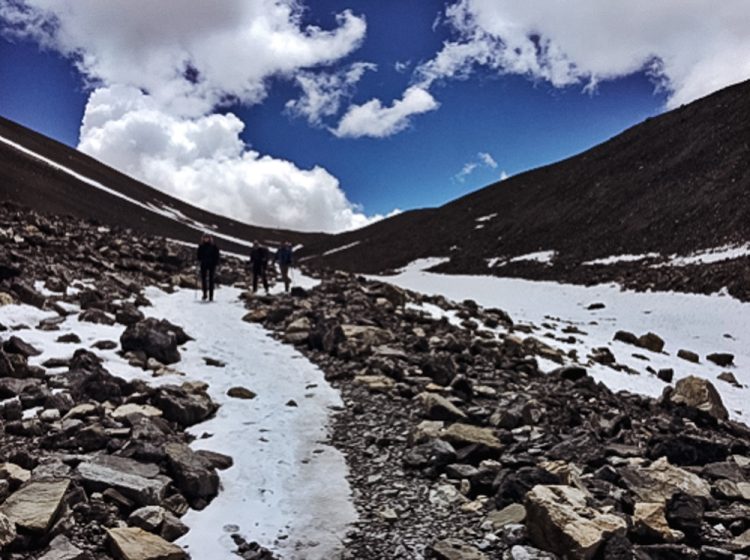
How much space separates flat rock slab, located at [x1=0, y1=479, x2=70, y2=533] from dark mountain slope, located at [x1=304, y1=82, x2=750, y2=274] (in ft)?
130

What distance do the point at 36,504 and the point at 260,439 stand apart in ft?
11.0

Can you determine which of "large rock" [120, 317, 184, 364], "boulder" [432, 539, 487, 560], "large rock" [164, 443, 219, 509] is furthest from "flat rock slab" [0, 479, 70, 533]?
"large rock" [120, 317, 184, 364]

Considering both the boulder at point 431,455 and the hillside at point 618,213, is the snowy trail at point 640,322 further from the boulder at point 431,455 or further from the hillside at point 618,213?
the boulder at point 431,455

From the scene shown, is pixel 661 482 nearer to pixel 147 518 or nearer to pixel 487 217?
pixel 147 518

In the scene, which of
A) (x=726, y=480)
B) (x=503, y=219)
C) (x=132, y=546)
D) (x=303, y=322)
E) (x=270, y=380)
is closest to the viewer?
(x=132, y=546)

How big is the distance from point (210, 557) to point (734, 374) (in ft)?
58.7

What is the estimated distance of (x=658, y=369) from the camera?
16625 millimetres

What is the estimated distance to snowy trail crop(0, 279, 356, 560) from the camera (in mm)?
5598

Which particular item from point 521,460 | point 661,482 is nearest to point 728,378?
point 661,482

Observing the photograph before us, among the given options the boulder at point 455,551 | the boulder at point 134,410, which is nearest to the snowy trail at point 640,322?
the boulder at point 455,551

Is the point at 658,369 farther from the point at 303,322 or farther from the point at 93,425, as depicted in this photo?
the point at 93,425

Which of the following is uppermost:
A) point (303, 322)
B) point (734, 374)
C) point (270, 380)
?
point (303, 322)

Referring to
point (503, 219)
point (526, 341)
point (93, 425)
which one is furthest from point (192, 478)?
point (503, 219)

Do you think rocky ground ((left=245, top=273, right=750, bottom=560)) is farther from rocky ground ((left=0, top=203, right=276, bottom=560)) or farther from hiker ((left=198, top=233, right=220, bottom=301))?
hiker ((left=198, top=233, right=220, bottom=301))
